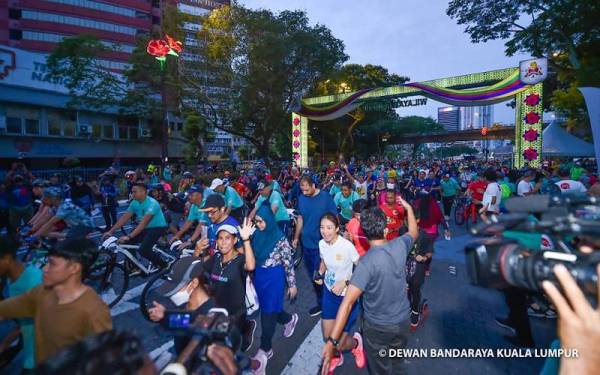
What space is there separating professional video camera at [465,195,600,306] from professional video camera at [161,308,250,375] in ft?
3.93

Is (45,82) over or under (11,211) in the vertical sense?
over

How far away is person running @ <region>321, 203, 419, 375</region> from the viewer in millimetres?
2619

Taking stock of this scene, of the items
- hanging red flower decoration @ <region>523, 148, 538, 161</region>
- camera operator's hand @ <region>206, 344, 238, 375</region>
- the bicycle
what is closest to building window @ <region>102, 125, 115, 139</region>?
the bicycle

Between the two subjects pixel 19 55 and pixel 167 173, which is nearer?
pixel 167 173

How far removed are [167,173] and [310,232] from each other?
1535cm

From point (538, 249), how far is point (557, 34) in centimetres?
2206

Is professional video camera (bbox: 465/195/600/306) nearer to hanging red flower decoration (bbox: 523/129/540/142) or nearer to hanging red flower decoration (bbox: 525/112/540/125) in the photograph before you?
hanging red flower decoration (bbox: 523/129/540/142)

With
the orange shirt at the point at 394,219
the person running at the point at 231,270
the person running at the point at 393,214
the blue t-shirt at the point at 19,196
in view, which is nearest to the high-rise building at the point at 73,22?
the blue t-shirt at the point at 19,196

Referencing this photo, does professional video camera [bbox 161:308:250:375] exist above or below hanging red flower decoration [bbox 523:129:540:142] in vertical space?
below

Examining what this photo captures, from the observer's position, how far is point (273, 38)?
2300 cm

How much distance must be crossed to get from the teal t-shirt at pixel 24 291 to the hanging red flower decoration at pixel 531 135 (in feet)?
56.5

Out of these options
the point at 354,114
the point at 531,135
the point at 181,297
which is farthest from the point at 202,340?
the point at 354,114

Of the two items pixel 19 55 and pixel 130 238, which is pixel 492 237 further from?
pixel 19 55

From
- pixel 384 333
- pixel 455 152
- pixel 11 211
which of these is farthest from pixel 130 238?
pixel 455 152
